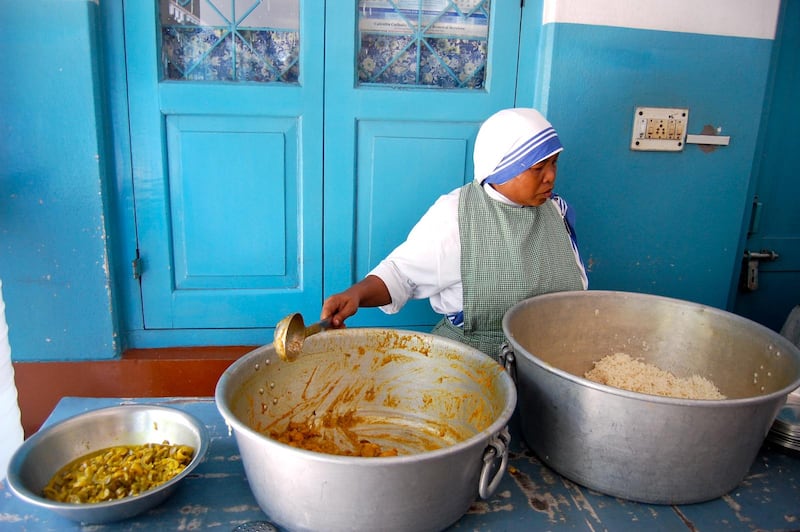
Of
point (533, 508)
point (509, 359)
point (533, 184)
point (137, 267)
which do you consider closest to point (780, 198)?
point (533, 184)

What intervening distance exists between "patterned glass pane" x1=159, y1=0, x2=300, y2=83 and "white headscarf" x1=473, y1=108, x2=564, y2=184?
0.97 meters

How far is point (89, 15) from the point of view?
2018 mm

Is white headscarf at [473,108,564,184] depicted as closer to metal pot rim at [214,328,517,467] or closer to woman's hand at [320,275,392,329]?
woman's hand at [320,275,392,329]

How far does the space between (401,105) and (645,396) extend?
5.31 ft

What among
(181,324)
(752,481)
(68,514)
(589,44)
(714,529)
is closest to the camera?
(68,514)

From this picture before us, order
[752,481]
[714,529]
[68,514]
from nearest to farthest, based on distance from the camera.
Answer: [68,514], [714,529], [752,481]

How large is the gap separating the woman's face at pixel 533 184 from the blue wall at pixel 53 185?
57.3 inches

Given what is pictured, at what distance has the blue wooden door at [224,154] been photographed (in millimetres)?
2189

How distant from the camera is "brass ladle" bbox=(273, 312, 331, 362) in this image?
1.16 metres

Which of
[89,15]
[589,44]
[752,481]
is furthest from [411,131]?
[752,481]

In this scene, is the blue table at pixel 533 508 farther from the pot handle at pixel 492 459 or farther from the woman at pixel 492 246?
the woman at pixel 492 246

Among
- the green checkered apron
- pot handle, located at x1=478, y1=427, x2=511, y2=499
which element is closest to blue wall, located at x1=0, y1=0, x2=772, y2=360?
the green checkered apron

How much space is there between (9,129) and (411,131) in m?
1.40

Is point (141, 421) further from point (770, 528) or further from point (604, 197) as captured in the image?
point (604, 197)
